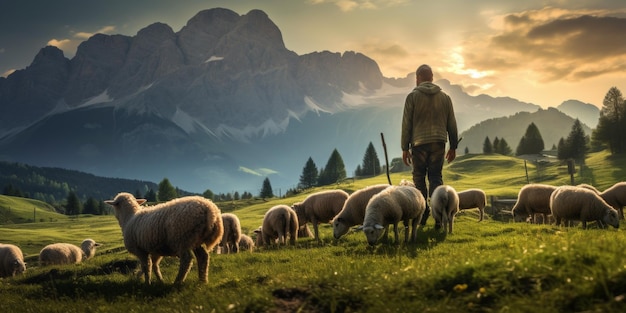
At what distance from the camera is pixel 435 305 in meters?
6.05

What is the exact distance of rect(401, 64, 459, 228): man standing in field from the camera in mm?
16438

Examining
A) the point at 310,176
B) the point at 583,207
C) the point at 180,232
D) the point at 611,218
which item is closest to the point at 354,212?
the point at 180,232

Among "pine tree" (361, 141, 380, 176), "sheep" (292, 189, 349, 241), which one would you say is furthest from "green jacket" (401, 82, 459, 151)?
"pine tree" (361, 141, 380, 176)

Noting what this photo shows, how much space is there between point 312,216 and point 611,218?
479 inches

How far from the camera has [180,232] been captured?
1097 centimetres

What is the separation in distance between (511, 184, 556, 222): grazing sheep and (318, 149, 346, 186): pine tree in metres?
121

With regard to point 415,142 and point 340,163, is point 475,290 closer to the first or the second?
point 415,142

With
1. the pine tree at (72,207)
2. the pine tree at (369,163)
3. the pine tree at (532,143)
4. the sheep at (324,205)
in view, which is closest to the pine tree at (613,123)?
the pine tree at (532,143)

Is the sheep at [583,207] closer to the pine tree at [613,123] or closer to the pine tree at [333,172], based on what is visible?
the pine tree at [613,123]

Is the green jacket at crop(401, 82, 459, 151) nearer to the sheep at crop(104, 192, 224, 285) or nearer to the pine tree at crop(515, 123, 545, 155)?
the sheep at crop(104, 192, 224, 285)

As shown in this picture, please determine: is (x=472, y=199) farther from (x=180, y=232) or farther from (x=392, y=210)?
(x=180, y=232)

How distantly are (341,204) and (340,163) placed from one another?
130596 mm

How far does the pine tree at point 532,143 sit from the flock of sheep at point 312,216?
135 meters

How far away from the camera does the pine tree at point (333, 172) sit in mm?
149113
